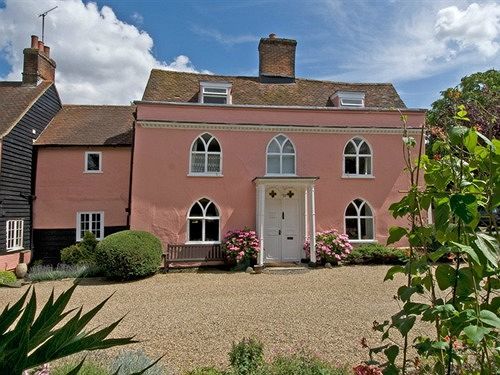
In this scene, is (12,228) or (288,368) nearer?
(288,368)

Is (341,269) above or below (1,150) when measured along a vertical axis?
below

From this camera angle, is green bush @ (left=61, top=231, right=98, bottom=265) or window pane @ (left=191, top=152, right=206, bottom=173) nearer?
green bush @ (left=61, top=231, right=98, bottom=265)

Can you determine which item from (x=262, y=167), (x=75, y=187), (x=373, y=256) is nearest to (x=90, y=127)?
(x=75, y=187)

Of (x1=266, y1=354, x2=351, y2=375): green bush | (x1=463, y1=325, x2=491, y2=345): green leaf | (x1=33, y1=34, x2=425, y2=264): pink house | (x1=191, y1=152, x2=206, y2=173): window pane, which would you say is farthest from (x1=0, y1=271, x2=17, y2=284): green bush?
(x1=463, y1=325, x2=491, y2=345): green leaf

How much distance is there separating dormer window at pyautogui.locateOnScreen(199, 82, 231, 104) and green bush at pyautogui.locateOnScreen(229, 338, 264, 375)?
12.1m

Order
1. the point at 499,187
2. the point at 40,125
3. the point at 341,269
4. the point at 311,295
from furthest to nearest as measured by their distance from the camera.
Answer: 1. the point at 40,125
2. the point at 341,269
3. the point at 311,295
4. the point at 499,187

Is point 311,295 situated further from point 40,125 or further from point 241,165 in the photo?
point 40,125

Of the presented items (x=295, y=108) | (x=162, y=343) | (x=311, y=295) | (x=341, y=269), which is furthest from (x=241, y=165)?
(x=162, y=343)

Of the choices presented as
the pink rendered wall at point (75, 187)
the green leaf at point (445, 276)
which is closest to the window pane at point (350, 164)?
the pink rendered wall at point (75, 187)

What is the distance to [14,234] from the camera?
14.4 metres

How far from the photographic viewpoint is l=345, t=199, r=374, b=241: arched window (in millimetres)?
14653

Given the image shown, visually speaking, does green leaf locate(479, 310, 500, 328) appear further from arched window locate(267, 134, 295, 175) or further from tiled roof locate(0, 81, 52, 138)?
tiled roof locate(0, 81, 52, 138)

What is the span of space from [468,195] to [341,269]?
11.6 metres

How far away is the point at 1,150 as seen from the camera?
13688mm
